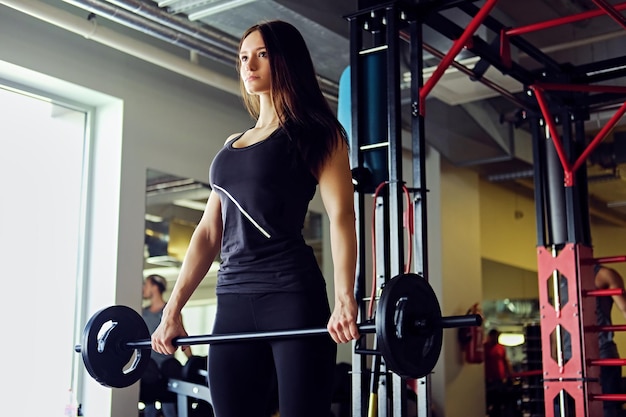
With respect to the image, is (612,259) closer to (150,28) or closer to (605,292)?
Result: (605,292)

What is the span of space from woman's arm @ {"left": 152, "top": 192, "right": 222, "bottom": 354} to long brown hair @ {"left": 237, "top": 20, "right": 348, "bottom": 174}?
0.86ft

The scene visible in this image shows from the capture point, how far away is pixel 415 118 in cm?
356

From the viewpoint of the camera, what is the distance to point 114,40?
483 cm

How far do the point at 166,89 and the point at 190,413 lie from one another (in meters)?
2.26

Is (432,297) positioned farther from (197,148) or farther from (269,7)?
(197,148)

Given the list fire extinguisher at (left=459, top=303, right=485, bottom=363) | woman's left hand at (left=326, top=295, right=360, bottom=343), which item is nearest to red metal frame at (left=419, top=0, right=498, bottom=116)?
woman's left hand at (left=326, top=295, right=360, bottom=343)

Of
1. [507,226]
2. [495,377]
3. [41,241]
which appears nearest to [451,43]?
[41,241]

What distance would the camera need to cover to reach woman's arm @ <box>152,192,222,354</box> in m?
1.84

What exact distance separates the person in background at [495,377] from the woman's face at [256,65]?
6885mm

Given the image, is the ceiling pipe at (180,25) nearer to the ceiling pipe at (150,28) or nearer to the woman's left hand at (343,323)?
the ceiling pipe at (150,28)

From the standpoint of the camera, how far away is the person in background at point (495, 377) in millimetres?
8344

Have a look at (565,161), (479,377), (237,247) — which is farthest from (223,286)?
(479,377)

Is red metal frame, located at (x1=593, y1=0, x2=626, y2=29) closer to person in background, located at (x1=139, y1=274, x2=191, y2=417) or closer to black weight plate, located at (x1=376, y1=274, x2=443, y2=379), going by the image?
black weight plate, located at (x1=376, y1=274, x2=443, y2=379)

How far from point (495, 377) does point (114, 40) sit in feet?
19.1
